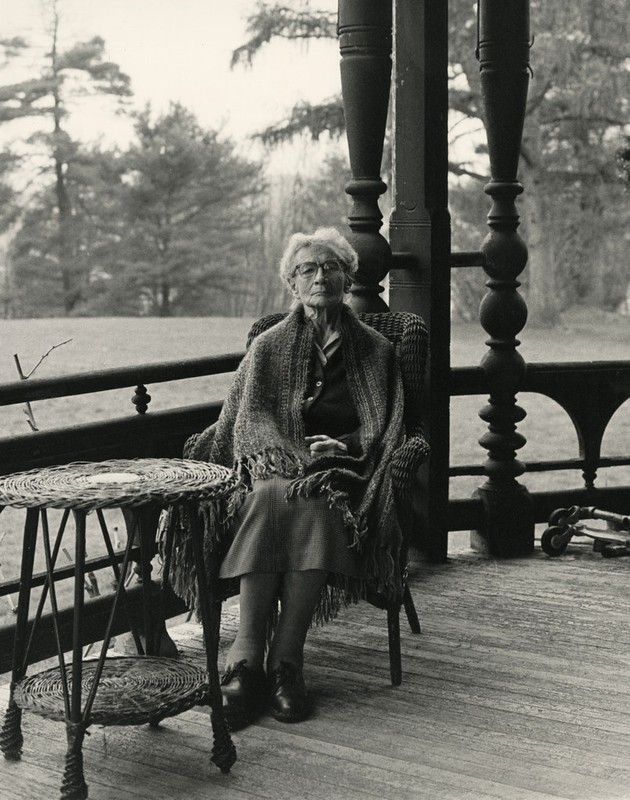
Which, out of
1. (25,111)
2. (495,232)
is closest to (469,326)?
(25,111)

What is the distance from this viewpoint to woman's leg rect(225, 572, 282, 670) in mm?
2924

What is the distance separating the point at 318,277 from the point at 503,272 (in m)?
1.23

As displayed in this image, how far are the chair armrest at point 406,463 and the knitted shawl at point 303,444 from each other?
2cm

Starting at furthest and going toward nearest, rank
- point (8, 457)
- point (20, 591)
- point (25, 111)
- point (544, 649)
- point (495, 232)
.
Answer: point (25, 111)
point (495, 232)
point (544, 649)
point (8, 457)
point (20, 591)

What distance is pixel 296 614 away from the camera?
290 centimetres

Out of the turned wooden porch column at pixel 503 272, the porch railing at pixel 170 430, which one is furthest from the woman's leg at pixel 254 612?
the turned wooden porch column at pixel 503 272

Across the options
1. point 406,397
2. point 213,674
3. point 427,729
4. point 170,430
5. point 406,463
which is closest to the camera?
point 213,674

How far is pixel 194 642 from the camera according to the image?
341cm

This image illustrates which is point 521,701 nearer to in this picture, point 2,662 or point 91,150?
point 2,662

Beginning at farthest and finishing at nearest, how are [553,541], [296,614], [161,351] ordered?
[161,351]
[553,541]
[296,614]

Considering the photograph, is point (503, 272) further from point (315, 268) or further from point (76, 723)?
point (76, 723)

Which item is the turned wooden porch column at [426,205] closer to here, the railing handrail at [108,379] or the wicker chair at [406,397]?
the wicker chair at [406,397]

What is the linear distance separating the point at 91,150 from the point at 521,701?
768cm

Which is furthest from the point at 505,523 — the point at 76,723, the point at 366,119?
the point at 76,723
